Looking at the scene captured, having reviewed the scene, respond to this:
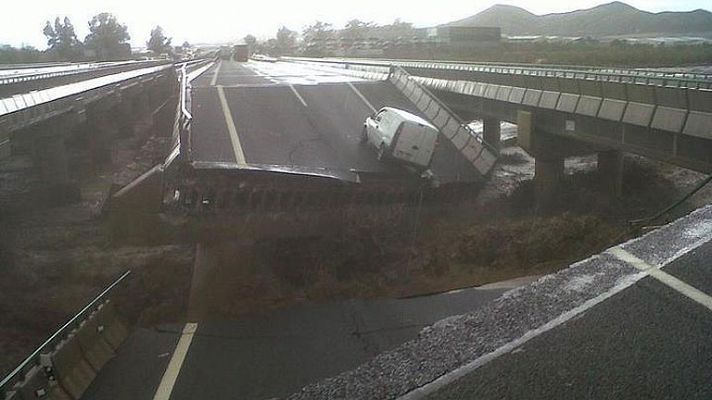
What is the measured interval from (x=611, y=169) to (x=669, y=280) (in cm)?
2676

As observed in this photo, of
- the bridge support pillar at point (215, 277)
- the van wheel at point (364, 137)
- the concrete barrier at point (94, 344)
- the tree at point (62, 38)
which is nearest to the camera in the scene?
the concrete barrier at point (94, 344)

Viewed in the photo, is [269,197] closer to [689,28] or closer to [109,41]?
[689,28]

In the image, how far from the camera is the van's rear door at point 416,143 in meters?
22.5

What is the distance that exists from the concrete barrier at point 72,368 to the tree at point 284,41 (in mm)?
142269

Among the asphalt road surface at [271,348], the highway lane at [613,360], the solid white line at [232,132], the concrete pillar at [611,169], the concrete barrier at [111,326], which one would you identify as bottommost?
the concrete pillar at [611,169]

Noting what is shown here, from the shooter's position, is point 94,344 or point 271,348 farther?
point 271,348

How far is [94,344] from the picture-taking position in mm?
11453

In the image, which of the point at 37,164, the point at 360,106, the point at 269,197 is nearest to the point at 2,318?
the point at 269,197

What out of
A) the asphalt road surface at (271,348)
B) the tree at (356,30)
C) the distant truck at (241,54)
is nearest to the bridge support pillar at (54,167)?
the asphalt road surface at (271,348)

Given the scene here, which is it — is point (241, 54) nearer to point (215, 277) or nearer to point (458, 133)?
point (458, 133)

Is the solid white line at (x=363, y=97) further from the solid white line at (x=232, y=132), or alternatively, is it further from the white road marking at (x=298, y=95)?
the solid white line at (x=232, y=132)

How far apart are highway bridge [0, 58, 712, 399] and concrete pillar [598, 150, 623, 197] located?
0.07 metres

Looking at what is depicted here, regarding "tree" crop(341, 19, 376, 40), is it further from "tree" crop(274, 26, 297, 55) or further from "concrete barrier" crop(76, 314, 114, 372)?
"concrete barrier" crop(76, 314, 114, 372)

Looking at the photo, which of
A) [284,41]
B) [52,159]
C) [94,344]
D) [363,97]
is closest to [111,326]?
[94,344]
